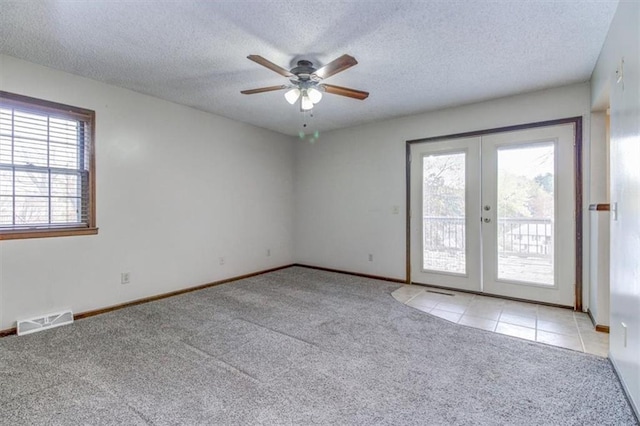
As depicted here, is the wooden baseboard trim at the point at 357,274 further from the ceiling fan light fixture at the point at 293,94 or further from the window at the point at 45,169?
the window at the point at 45,169

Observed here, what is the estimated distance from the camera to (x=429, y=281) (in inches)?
174

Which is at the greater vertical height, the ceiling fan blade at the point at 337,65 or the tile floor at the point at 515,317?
the ceiling fan blade at the point at 337,65

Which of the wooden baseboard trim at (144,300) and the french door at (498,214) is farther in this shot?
the french door at (498,214)

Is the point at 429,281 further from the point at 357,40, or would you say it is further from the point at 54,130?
the point at 54,130

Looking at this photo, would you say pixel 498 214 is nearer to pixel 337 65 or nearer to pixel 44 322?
pixel 337 65

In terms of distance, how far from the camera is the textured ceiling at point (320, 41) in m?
2.12

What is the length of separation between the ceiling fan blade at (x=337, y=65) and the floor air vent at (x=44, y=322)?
10.9 ft

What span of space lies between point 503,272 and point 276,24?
368 cm

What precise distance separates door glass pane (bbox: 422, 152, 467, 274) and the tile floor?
452 mm

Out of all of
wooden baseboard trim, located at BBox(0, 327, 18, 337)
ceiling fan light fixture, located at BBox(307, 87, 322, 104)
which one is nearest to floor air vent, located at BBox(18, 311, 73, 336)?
wooden baseboard trim, located at BBox(0, 327, 18, 337)

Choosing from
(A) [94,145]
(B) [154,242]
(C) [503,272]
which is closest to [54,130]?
(A) [94,145]

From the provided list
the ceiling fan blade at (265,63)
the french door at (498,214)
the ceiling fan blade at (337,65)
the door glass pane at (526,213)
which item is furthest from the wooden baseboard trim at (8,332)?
the door glass pane at (526,213)

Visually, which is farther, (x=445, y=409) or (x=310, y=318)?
(x=310, y=318)

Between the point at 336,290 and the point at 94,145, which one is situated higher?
the point at 94,145
